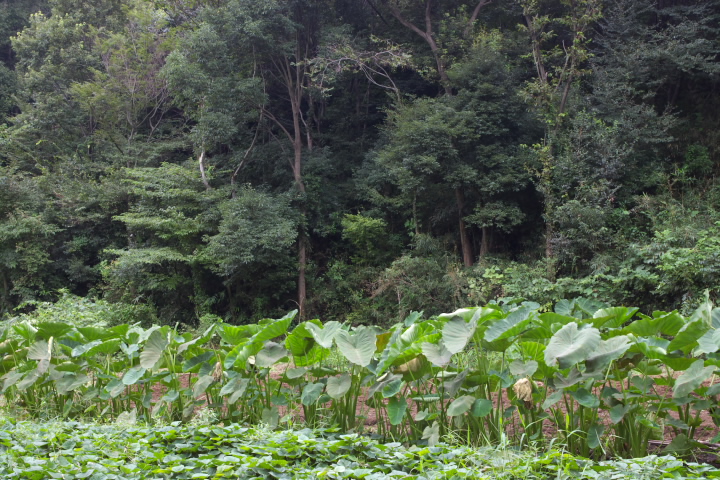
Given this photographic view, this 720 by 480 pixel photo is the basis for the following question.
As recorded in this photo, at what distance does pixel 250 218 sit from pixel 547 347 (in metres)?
9.36

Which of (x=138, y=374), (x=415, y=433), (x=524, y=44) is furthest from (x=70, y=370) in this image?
(x=524, y=44)

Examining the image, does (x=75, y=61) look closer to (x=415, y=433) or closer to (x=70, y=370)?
(x=70, y=370)

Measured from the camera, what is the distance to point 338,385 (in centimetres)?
283

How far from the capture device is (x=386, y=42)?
1264cm

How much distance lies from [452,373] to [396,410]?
0.35 m

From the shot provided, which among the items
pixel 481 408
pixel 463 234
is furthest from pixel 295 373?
pixel 463 234

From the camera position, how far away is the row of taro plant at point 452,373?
2.46 meters

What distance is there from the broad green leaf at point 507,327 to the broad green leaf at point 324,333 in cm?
77

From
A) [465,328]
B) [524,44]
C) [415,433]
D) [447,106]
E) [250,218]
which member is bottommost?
[415,433]

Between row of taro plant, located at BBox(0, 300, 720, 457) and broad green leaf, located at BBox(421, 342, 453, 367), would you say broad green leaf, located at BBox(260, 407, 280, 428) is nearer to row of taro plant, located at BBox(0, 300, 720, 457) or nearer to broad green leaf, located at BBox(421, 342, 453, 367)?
row of taro plant, located at BBox(0, 300, 720, 457)

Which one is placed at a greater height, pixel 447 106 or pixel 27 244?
pixel 447 106

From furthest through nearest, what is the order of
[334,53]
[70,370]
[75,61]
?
[75,61] < [334,53] < [70,370]

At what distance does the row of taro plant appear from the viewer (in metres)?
2.46

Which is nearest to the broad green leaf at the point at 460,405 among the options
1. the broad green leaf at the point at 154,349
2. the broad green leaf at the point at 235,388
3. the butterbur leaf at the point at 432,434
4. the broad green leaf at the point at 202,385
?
the butterbur leaf at the point at 432,434
